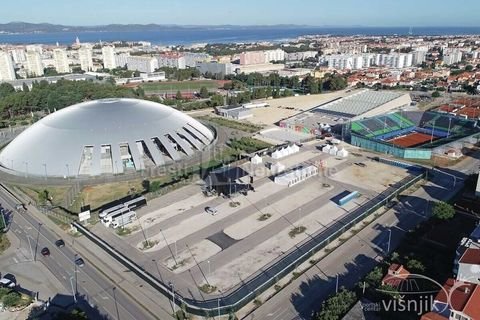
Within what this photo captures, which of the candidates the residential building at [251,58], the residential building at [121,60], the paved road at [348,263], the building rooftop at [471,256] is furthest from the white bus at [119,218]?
the residential building at [121,60]

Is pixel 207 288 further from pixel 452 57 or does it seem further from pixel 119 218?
pixel 452 57

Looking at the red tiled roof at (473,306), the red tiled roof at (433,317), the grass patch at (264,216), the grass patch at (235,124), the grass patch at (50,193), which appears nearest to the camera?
the red tiled roof at (473,306)

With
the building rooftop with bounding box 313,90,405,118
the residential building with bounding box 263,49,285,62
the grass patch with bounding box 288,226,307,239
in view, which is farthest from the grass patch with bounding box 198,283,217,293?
the residential building with bounding box 263,49,285,62

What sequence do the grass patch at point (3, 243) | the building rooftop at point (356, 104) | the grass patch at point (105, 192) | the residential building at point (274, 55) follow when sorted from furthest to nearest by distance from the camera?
1. the residential building at point (274, 55)
2. the building rooftop at point (356, 104)
3. the grass patch at point (105, 192)
4. the grass patch at point (3, 243)

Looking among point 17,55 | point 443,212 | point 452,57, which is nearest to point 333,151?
point 443,212

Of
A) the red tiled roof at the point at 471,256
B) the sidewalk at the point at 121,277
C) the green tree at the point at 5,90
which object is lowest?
the sidewalk at the point at 121,277

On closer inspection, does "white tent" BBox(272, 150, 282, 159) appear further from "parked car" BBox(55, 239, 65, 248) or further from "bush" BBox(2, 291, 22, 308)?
"bush" BBox(2, 291, 22, 308)

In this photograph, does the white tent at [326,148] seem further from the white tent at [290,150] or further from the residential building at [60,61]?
the residential building at [60,61]
